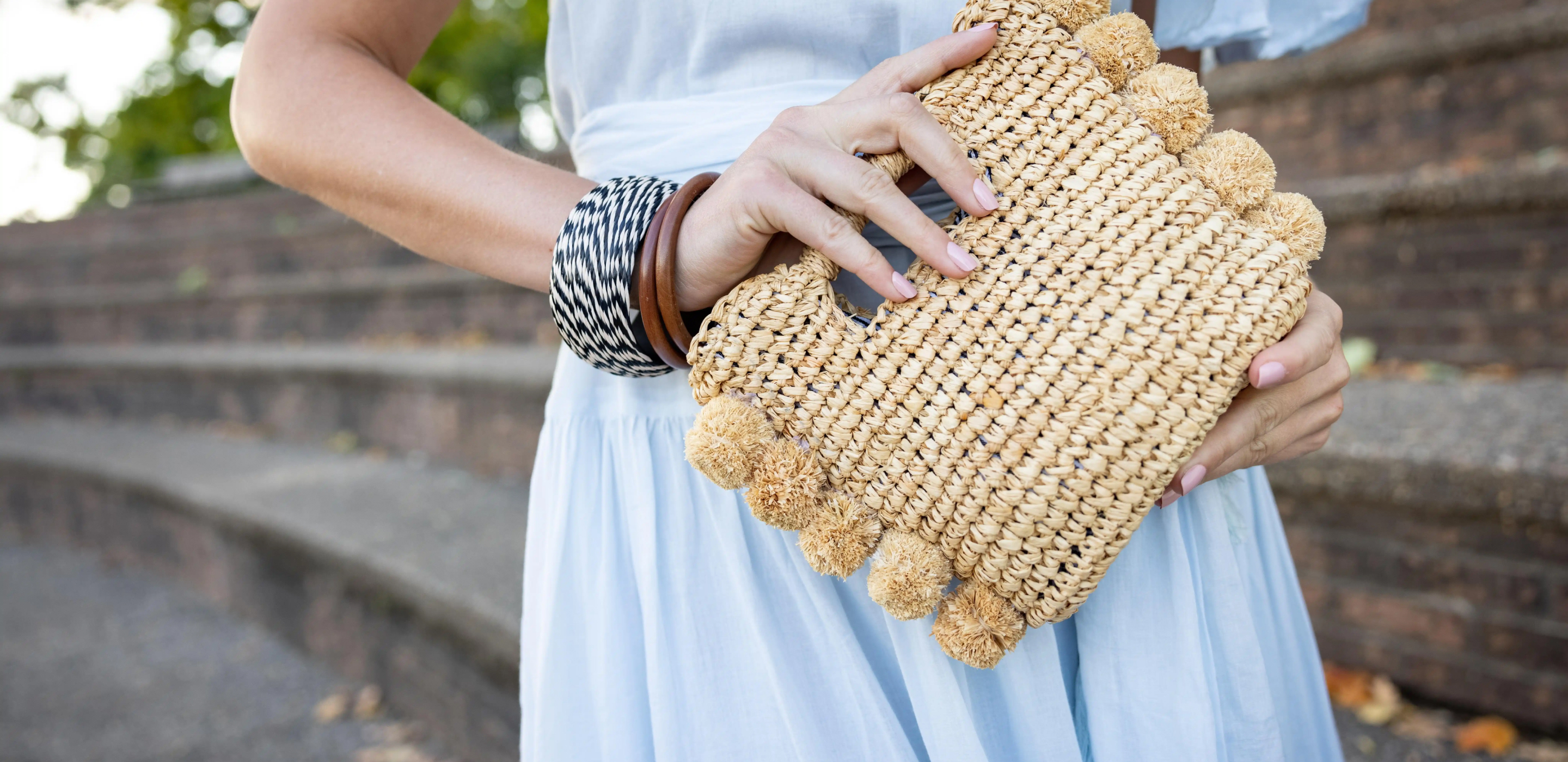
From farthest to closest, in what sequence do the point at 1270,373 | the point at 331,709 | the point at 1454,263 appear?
1. the point at 331,709
2. the point at 1454,263
3. the point at 1270,373

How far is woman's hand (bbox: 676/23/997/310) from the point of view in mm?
553

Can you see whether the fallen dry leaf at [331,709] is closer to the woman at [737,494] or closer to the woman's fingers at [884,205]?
the woman at [737,494]

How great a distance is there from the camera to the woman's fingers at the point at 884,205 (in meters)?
0.55

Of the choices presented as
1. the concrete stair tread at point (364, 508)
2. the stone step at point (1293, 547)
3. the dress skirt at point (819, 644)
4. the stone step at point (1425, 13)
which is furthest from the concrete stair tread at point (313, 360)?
the stone step at point (1425, 13)

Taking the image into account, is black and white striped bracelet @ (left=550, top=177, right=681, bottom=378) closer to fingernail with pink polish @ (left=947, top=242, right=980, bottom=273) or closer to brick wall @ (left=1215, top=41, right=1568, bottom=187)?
fingernail with pink polish @ (left=947, top=242, right=980, bottom=273)

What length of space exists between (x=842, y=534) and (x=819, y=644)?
5.9 inches

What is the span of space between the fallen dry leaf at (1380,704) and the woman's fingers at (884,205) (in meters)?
1.46

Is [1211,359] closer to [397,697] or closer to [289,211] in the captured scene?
[397,697]

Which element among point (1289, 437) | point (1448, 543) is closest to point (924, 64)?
point (1289, 437)

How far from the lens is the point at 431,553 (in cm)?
225

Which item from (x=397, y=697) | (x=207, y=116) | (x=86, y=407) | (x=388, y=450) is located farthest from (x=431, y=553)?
(x=207, y=116)

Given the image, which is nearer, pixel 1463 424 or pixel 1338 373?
pixel 1338 373

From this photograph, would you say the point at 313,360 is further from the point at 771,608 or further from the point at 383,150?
the point at 771,608

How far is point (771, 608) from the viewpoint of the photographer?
27.8 inches
